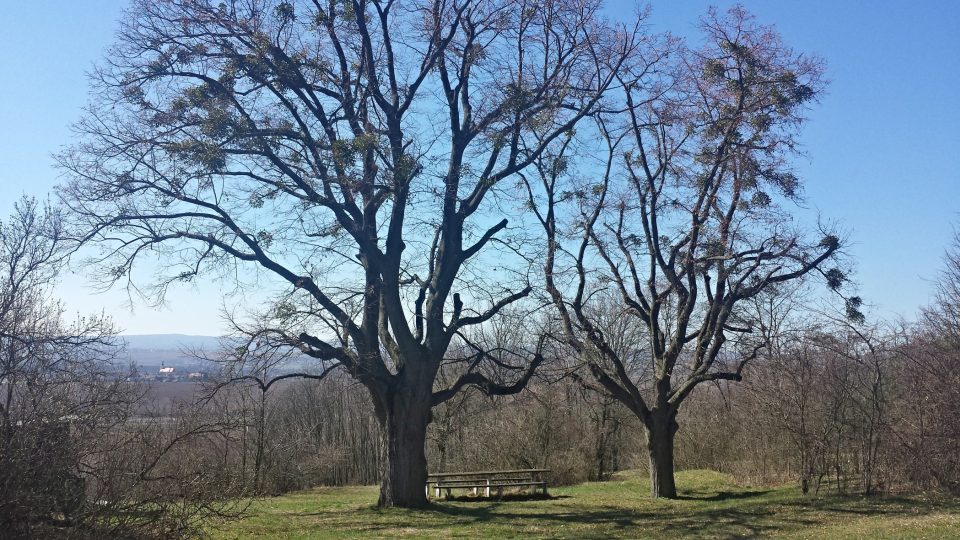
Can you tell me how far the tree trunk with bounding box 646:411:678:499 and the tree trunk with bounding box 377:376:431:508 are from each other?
6989mm

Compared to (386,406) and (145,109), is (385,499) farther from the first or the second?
(145,109)

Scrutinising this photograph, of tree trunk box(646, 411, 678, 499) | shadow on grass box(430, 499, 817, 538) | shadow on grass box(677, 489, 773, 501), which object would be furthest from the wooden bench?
shadow on grass box(677, 489, 773, 501)

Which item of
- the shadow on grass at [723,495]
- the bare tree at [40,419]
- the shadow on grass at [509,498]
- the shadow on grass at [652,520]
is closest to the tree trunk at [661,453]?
the shadow on grass at [723,495]

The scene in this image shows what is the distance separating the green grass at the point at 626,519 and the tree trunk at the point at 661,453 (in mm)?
570

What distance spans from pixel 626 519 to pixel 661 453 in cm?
549

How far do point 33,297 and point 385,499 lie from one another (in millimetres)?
8402

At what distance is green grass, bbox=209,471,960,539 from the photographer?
44.8 ft

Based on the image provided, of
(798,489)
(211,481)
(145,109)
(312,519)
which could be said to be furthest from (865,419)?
(145,109)

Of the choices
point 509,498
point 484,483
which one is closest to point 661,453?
point 509,498

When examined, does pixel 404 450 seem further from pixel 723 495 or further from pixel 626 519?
pixel 723 495

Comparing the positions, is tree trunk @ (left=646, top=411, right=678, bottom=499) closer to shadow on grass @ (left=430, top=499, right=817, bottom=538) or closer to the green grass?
the green grass

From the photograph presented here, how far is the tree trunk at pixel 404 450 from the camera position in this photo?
17.5m

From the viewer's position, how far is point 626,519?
16.1 metres

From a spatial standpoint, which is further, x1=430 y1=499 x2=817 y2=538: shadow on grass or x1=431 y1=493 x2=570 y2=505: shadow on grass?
x1=431 y1=493 x2=570 y2=505: shadow on grass
